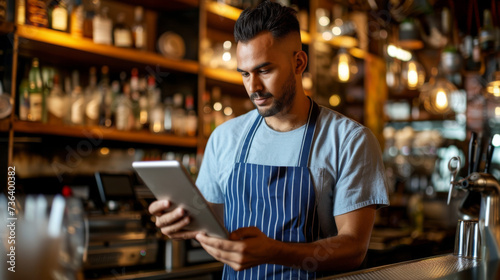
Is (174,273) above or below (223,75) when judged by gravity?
below

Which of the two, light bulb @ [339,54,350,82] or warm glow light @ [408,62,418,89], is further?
warm glow light @ [408,62,418,89]

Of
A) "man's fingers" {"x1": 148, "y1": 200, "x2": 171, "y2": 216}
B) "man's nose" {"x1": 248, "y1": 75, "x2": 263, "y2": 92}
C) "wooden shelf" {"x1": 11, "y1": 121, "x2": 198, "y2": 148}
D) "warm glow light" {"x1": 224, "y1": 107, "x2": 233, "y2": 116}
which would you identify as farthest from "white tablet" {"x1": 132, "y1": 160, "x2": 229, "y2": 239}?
"warm glow light" {"x1": 224, "y1": 107, "x2": 233, "y2": 116}

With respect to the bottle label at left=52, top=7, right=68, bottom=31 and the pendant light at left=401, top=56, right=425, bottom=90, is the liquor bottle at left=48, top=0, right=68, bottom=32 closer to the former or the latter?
the bottle label at left=52, top=7, right=68, bottom=31

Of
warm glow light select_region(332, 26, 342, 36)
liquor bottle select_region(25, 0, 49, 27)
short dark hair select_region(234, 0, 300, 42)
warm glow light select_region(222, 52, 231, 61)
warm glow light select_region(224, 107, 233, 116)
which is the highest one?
warm glow light select_region(332, 26, 342, 36)

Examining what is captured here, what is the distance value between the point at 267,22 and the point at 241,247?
637 millimetres

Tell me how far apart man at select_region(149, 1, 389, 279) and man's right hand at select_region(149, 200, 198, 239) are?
26 cm

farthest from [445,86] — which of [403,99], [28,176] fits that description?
[28,176]

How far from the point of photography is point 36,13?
2496mm

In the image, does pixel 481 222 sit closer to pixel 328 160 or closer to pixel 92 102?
pixel 328 160

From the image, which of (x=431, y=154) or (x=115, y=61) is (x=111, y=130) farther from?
(x=431, y=154)

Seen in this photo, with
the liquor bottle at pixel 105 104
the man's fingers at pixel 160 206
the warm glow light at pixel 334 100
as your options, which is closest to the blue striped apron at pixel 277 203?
the man's fingers at pixel 160 206

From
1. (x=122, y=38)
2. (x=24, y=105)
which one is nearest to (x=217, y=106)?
(x=122, y=38)

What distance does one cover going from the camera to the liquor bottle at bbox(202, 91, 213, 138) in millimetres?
3297

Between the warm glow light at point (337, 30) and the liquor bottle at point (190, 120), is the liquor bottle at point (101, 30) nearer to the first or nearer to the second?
the liquor bottle at point (190, 120)
